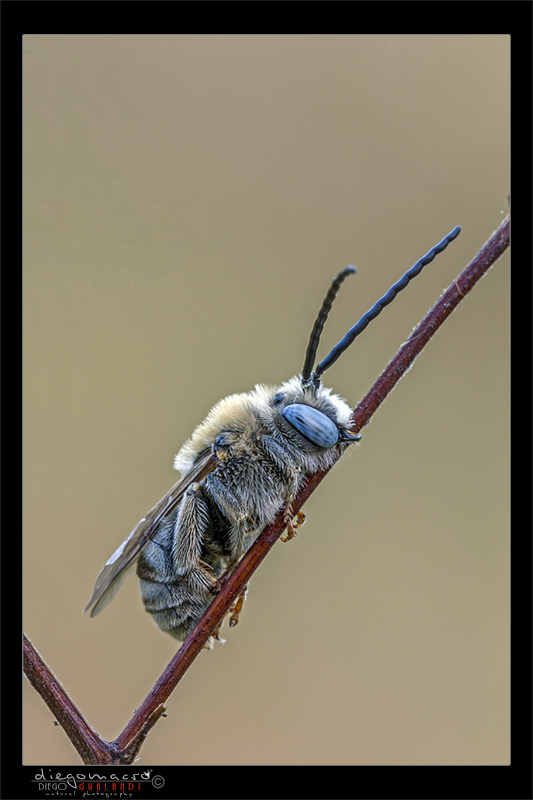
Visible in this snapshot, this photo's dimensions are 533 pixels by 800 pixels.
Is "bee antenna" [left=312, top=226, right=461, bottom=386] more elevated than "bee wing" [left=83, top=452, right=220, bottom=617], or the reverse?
"bee antenna" [left=312, top=226, right=461, bottom=386]

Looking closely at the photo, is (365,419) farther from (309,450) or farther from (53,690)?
(53,690)

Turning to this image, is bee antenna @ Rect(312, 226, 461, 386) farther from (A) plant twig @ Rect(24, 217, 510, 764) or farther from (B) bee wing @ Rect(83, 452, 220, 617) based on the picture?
(B) bee wing @ Rect(83, 452, 220, 617)

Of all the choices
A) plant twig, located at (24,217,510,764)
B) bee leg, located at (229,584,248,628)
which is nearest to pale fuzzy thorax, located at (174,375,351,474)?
plant twig, located at (24,217,510,764)

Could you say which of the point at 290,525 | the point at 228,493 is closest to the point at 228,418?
the point at 228,493

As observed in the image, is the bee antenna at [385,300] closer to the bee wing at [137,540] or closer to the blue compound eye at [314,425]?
the blue compound eye at [314,425]

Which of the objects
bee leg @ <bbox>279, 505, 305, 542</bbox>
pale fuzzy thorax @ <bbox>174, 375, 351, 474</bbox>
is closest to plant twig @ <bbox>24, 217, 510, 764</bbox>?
bee leg @ <bbox>279, 505, 305, 542</bbox>

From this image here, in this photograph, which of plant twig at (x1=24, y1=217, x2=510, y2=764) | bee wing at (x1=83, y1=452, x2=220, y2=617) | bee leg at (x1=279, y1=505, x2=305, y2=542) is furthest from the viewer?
bee wing at (x1=83, y1=452, x2=220, y2=617)

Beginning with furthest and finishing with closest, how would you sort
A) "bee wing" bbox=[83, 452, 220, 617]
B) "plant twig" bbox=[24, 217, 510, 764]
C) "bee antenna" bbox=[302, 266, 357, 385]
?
"bee wing" bbox=[83, 452, 220, 617], "bee antenna" bbox=[302, 266, 357, 385], "plant twig" bbox=[24, 217, 510, 764]

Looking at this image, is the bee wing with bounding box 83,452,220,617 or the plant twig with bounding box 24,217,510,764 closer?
the plant twig with bounding box 24,217,510,764

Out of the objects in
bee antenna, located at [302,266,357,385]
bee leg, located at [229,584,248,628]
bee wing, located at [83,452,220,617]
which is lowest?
bee leg, located at [229,584,248,628]
